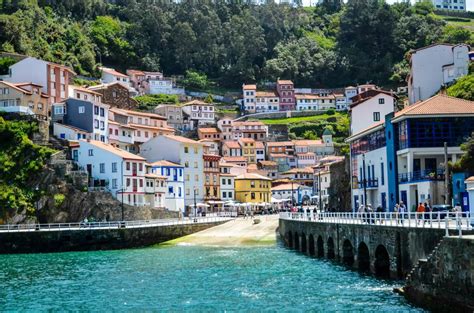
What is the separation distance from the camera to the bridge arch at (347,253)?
48.2m

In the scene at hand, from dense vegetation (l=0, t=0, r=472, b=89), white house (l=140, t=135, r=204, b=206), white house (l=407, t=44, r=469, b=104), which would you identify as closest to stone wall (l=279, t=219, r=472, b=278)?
white house (l=407, t=44, r=469, b=104)

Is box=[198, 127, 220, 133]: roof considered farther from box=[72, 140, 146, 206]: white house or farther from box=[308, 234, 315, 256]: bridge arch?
box=[308, 234, 315, 256]: bridge arch

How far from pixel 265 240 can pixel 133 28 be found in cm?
12279

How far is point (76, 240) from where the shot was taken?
74.9 m

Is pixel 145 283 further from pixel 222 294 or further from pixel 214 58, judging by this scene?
pixel 214 58

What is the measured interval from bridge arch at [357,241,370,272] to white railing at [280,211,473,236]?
66.6 inches

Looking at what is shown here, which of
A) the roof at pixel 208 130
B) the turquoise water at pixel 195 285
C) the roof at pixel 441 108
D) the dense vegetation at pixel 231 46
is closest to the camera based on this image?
the turquoise water at pixel 195 285

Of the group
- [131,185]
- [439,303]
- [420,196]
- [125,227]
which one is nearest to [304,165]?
[131,185]

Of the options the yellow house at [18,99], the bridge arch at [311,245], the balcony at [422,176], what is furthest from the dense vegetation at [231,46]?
the balcony at [422,176]

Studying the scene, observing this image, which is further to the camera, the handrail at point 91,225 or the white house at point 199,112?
the white house at point 199,112

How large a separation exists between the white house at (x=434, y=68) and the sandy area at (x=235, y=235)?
24.9 meters

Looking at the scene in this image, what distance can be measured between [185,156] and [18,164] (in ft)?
99.0

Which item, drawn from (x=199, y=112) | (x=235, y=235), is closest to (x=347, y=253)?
(x=235, y=235)

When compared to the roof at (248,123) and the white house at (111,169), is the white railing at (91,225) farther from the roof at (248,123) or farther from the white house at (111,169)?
the roof at (248,123)
